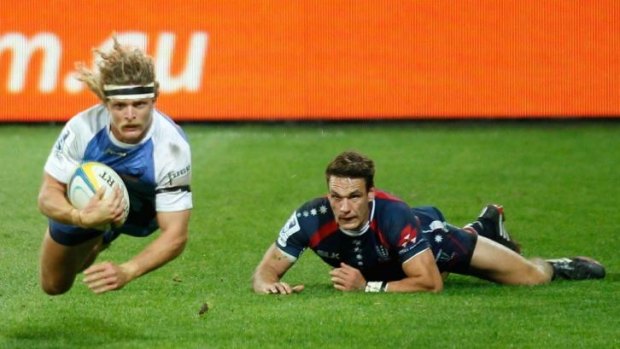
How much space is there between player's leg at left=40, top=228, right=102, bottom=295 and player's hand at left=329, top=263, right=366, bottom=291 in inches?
63.5

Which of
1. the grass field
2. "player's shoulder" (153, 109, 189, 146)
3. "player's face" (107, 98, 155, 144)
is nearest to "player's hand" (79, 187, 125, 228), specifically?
"player's face" (107, 98, 155, 144)

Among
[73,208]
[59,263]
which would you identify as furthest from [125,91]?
[59,263]

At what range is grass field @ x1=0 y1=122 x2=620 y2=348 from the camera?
902 cm

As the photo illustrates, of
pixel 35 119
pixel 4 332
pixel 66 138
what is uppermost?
pixel 66 138

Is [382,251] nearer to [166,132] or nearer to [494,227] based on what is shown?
[494,227]

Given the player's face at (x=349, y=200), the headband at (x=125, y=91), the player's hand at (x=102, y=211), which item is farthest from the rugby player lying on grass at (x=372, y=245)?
the player's hand at (x=102, y=211)

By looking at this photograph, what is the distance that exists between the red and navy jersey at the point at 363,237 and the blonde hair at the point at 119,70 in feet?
6.85

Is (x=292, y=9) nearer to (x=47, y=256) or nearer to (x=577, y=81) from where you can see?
(x=577, y=81)

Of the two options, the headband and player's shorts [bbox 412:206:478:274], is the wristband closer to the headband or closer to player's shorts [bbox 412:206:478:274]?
player's shorts [bbox 412:206:478:274]

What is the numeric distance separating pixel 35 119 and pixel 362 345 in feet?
40.2

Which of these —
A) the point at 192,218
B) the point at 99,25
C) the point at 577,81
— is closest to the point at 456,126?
the point at 577,81

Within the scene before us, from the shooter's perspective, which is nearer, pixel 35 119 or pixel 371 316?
pixel 371 316

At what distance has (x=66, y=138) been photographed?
8930mm

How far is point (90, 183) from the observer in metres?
8.48
